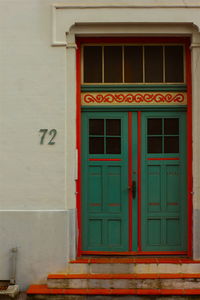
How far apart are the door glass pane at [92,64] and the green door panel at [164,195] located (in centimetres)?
134

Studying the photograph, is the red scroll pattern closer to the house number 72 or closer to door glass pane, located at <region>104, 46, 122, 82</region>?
door glass pane, located at <region>104, 46, 122, 82</region>

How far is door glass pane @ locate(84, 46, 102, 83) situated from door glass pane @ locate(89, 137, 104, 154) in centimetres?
97

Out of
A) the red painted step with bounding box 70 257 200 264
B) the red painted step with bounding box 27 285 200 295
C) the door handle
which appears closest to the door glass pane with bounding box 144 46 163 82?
the door handle

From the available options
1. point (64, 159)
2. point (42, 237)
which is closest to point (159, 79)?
point (64, 159)

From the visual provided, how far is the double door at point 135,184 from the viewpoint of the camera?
7.23m

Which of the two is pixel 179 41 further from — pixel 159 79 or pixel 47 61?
pixel 47 61

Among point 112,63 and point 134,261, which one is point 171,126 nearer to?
point 112,63

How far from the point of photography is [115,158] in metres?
7.29

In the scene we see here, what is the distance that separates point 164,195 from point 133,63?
7.42ft

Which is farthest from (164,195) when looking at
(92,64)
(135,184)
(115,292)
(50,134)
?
(92,64)

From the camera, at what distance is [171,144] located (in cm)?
729

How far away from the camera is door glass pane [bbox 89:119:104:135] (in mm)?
7336

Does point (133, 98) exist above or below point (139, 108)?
above

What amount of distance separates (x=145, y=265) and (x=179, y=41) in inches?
144
